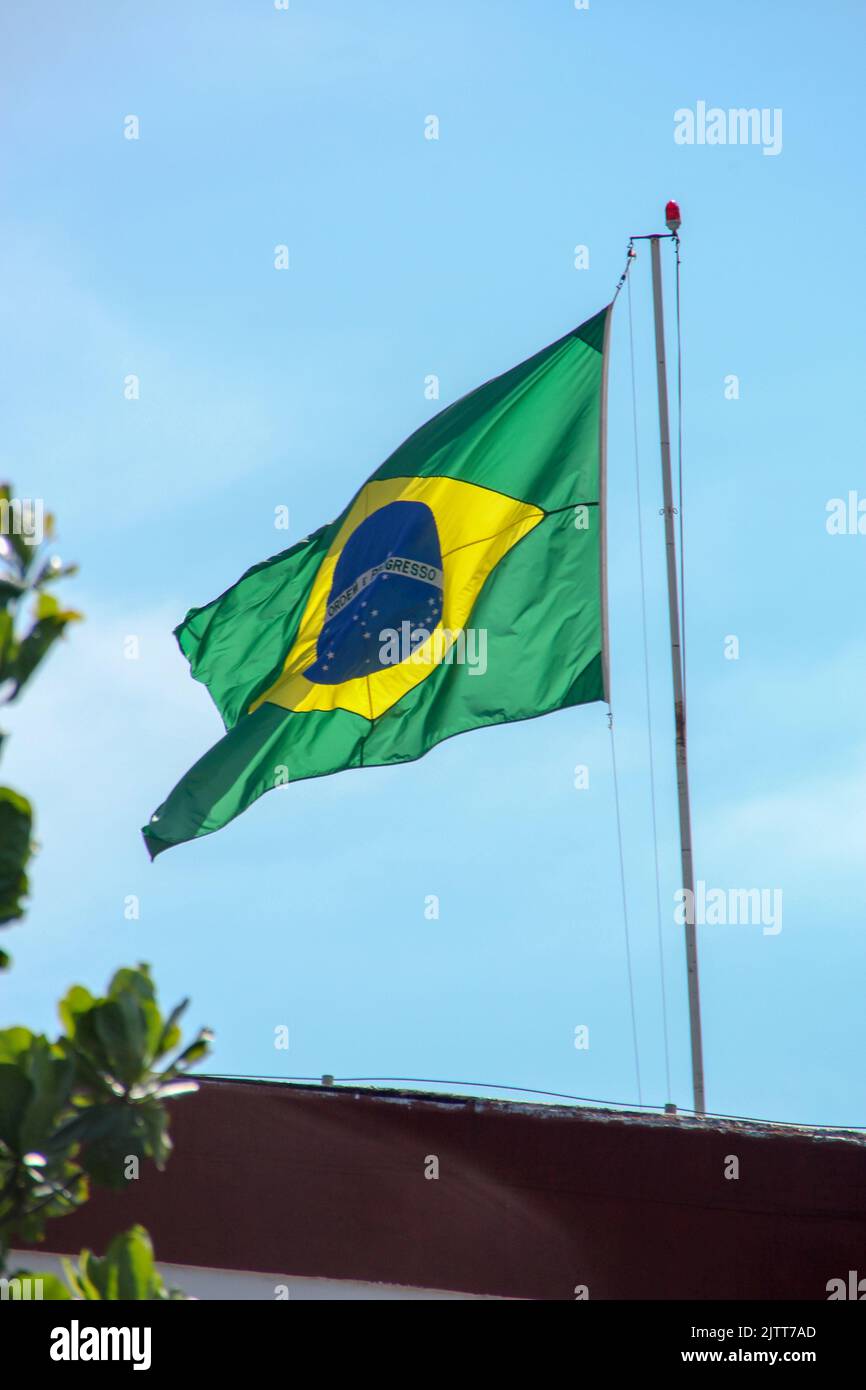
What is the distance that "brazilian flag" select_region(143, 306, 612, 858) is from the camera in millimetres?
9906

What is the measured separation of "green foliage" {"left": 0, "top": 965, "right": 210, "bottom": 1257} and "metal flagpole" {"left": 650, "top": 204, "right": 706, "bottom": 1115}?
18.7 ft

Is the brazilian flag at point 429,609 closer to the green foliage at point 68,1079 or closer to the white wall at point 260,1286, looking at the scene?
the white wall at point 260,1286

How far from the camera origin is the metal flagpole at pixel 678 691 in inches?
349

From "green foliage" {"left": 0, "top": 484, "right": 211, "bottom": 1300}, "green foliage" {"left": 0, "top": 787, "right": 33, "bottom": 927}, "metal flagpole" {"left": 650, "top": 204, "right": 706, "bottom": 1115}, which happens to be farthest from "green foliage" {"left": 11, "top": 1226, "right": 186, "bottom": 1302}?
"metal flagpole" {"left": 650, "top": 204, "right": 706, "bottom": 1115}

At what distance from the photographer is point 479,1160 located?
704cm

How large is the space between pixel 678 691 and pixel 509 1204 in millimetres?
3778

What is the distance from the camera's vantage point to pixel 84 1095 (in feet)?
10.4

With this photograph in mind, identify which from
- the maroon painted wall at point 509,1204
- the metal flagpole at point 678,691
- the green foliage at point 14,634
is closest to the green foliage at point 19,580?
the green foliage at point 14,634

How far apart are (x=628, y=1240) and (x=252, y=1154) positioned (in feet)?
5.36

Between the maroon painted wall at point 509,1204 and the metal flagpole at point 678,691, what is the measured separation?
4.66 feet

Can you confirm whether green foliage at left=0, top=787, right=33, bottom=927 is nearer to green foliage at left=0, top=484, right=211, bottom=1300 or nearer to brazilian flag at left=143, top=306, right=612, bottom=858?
green foliage at left=0, top=484, right=211, bottom=1300

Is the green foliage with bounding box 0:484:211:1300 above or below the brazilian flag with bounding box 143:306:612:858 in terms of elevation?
below
